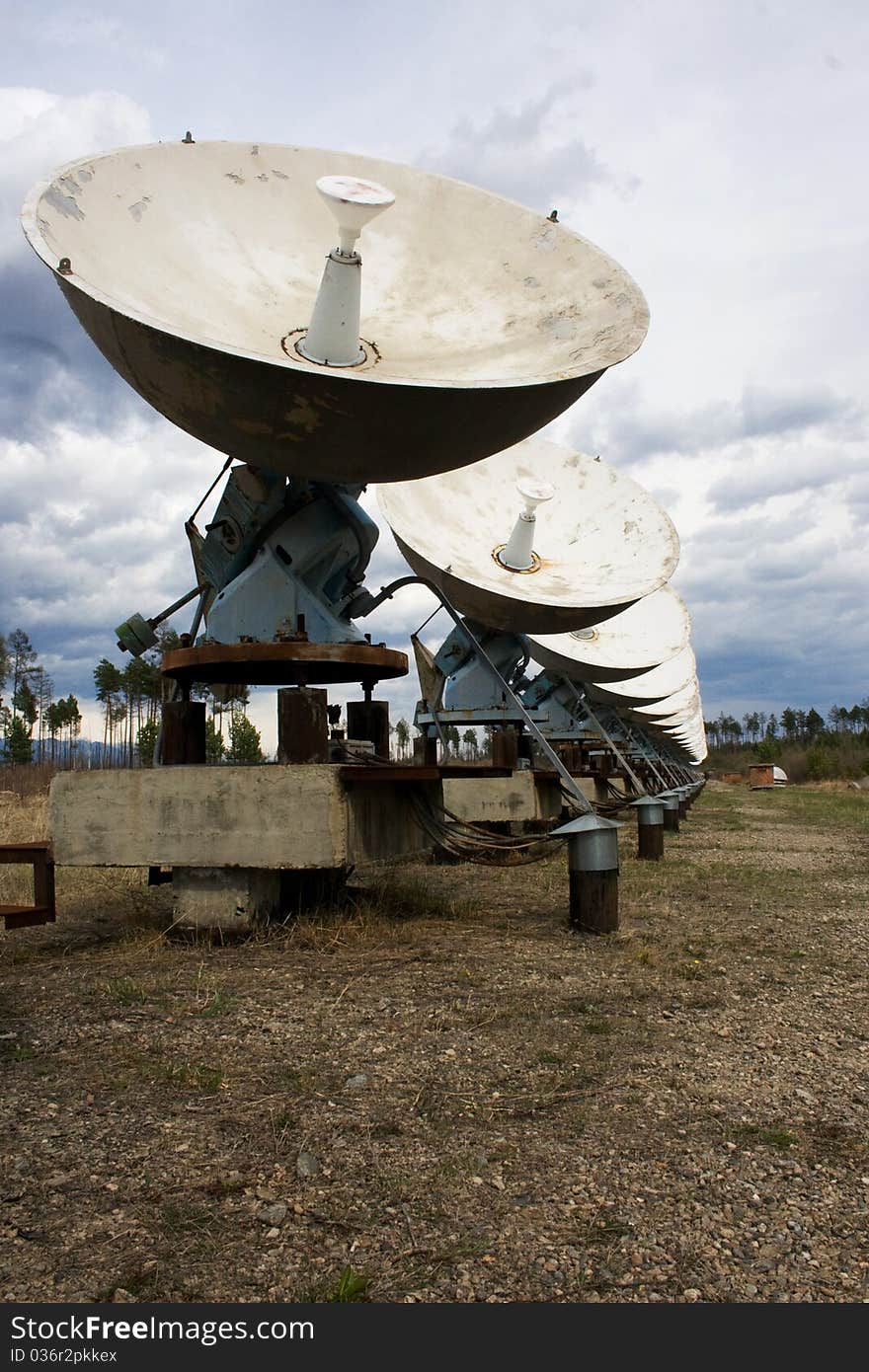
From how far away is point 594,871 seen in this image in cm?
662

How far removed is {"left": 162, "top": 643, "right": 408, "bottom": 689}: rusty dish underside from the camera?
20.4 ft

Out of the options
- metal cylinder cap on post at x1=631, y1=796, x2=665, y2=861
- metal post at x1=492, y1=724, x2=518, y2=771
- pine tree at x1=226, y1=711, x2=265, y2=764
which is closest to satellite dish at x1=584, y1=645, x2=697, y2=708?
metal cylinder cap on post at x1=631, y1=796, x2=665, y2=861

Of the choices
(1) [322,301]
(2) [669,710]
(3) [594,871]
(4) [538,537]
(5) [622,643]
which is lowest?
(3) [594,871]

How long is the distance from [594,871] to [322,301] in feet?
12.3

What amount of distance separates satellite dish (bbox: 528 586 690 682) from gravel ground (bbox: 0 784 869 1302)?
8.78 meters

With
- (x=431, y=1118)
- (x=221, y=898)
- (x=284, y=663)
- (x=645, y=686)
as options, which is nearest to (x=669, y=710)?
(x=645, y=686)

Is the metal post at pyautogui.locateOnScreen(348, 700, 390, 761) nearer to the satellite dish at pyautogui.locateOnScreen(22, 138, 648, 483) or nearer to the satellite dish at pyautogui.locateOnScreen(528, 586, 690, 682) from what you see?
the satellite dish at pyautogui.locateOnScreen(22, 138, 648, 483)

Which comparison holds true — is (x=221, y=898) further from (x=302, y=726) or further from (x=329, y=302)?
(x=329, y=302)

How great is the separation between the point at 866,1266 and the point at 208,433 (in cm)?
472

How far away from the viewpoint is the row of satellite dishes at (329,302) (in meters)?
5.15

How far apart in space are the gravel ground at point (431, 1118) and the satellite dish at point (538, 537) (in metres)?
4.20

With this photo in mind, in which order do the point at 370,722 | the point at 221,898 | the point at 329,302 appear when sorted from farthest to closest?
the point at 370,722 → the point at 221,898 → the point at 329,302

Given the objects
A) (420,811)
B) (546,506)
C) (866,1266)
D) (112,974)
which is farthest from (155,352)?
(546,506)

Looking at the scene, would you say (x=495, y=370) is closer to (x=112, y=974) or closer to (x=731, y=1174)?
(x=112, y=974)
